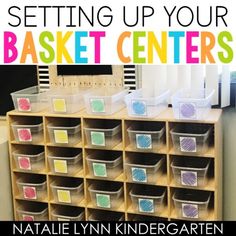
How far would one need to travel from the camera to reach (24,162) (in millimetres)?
2887

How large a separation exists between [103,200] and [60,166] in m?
0.32

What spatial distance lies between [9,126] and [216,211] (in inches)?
51.0

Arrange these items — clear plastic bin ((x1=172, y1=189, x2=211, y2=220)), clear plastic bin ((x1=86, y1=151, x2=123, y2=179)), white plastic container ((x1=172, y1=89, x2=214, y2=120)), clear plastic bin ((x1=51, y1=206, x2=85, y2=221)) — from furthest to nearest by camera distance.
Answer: clear plastic bin ((x1=51, y1=206, x2=85, y2=221))
clear plastic bin ((x1=86, y1=151, x2=123, y2=179))
clear plastic bin ((x1=172, y1=189, x2=211, y2=220))
white plastic container ((x1=172, y1=89, x2=214, y2=120))

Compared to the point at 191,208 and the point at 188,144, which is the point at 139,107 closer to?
the point at 188,144

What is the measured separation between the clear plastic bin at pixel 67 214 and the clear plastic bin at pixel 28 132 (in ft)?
1.49

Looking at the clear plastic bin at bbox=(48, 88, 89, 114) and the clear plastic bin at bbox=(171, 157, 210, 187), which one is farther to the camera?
the clear plastic bin at bbox=(48, 88, 89, 114)

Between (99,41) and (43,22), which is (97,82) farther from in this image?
(43,22)

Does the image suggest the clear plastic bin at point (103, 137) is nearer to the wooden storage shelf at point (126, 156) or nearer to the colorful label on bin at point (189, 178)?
the wooden storage shelf at point (126, 156)

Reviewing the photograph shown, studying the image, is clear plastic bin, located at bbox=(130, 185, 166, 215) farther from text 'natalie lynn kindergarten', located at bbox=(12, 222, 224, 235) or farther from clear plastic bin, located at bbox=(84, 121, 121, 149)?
clear plastic bin, located at bbox=(84, 121, 121, 149)

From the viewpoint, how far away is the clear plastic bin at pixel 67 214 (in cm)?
287

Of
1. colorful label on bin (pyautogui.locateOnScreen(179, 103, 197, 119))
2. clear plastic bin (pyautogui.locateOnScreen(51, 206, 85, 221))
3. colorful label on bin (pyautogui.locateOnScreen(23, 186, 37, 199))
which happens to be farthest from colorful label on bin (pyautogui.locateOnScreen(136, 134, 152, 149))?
colorful label on bin (pyautogui.locateOnScreen(23, 186, 37, 199))

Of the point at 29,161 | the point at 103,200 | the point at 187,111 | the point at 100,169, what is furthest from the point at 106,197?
the point at 187,111

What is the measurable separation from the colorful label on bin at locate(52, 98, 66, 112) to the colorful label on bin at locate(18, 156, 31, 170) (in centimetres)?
36

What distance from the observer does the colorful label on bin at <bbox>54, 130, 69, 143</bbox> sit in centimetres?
278
